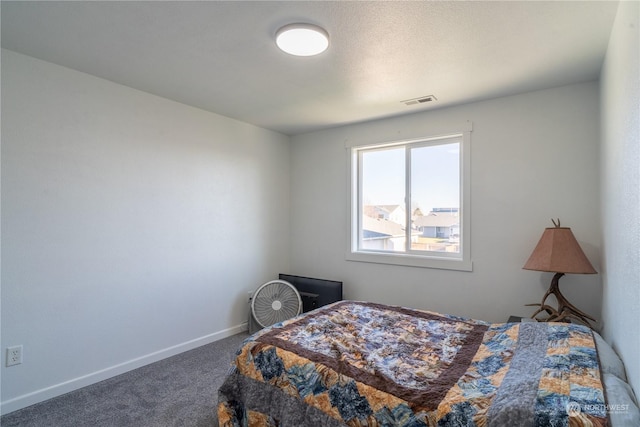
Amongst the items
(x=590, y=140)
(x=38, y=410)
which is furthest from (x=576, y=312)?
(x=38, y=410)

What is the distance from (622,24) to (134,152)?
136 inches

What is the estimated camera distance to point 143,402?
234 cm

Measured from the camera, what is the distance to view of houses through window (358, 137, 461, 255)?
336 centimetres

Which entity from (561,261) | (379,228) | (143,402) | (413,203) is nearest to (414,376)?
(561,261)

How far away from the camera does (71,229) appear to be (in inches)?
99.3

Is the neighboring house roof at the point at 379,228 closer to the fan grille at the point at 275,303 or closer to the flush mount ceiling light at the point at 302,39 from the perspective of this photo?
the fan grille at the point at 275,303

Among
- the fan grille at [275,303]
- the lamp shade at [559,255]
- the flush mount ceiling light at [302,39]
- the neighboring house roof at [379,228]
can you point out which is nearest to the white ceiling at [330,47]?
the flush mount ceiling light at [302,39]

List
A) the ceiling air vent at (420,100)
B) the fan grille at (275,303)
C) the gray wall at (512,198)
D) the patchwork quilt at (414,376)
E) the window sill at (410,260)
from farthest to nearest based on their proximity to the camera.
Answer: the fan grille at (275,303) → the window sill at (410,260) → the ceiling air vent at (420,100) → the gray wall at (512,198) → the patchwork quilt at (414,376)

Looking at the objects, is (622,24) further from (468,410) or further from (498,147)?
(468,410)

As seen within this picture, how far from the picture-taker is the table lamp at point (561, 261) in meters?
2.31

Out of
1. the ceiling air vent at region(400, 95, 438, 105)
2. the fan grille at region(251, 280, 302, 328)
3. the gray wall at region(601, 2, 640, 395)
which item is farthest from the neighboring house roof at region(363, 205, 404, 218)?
the gray wall at region(601, 2, 640, 395)

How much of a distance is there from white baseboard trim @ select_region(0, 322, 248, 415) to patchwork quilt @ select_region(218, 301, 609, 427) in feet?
4.57

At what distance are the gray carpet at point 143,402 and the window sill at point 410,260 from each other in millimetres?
1829

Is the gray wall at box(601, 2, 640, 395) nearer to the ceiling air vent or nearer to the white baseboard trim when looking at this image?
the ceiling air vent
